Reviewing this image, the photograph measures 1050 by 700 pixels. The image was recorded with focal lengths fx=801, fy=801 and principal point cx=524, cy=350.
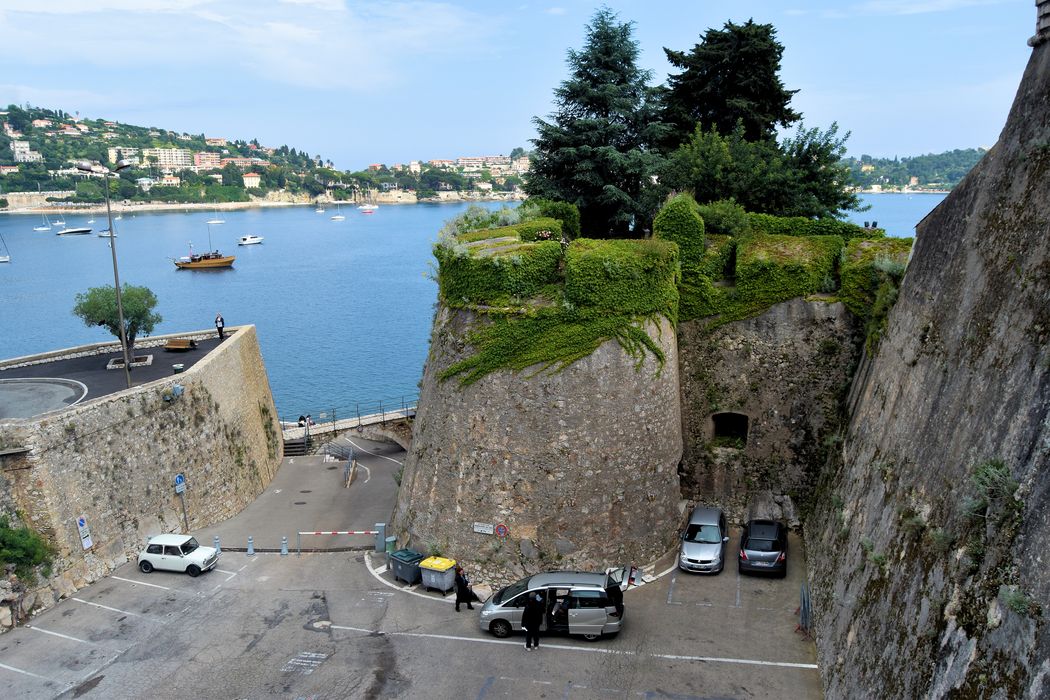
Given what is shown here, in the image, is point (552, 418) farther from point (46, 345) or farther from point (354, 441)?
point (46, 345)

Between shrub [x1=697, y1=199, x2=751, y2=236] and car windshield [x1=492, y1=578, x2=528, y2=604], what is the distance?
12.3 m

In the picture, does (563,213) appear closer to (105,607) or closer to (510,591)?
(510,591)

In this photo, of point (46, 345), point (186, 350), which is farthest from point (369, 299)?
point (186, 350)

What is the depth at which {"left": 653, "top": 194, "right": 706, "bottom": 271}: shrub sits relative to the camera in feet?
77.7

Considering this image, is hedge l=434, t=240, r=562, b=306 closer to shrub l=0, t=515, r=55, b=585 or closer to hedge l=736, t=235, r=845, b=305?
hedge l=736, t=235, r=845, b=305

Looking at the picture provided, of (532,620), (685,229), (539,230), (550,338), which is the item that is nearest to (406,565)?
(532,620)

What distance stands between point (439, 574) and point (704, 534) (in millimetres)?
7340

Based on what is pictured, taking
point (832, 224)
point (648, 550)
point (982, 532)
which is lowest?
point (648, 550)

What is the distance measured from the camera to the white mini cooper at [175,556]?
22641 mm

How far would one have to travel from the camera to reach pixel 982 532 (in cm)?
1014

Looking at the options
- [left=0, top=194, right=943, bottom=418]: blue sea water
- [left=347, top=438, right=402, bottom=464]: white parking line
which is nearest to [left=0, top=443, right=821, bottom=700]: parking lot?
[left=0, top=194, right=943, bottom=418]: blue sea water

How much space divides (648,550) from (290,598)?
9597mm

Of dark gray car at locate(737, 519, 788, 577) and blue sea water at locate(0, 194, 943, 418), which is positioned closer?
dark gray car at locate(737, 519, 788, 577)

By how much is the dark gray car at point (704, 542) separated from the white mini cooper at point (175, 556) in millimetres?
13384
